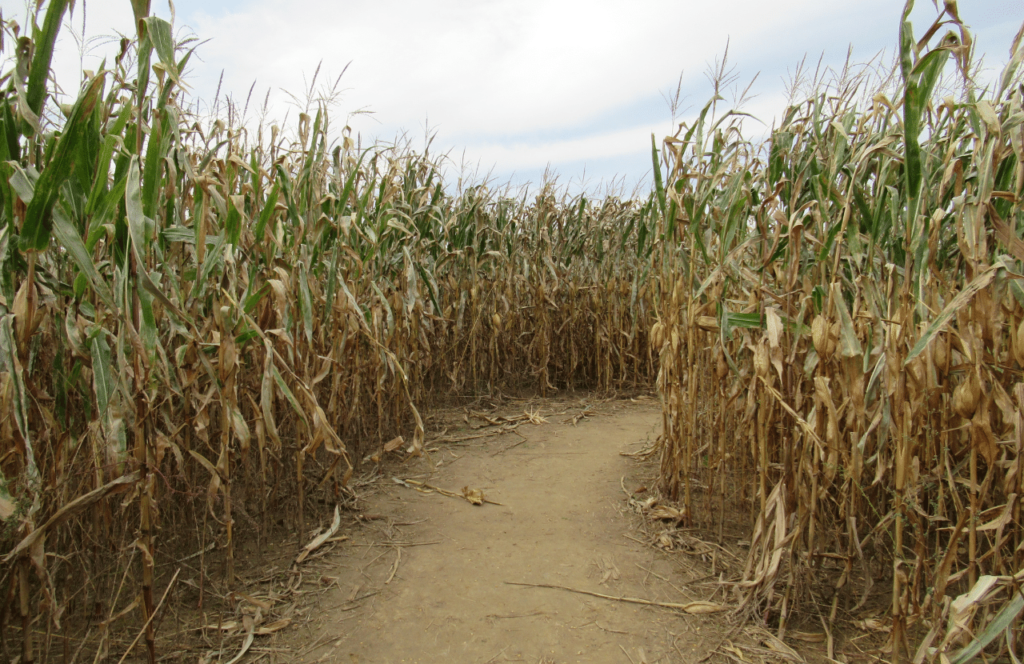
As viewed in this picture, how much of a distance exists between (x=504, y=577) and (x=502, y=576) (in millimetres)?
12

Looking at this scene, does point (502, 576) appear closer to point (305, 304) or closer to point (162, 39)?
point (305, 304)

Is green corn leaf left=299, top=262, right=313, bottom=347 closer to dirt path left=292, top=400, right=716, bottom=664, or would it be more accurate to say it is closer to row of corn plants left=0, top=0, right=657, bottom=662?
row of corn plants left=0, top=0, right=657, bottom=662

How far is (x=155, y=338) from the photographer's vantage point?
4.92 feet

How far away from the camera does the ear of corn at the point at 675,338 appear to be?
1480 millimetres

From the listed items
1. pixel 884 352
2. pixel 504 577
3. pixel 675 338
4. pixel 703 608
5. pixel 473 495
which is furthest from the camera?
pixel 473 495

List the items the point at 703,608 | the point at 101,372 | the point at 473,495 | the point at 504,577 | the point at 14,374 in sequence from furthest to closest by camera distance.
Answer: the point at 473,495 < the point at 504,577 < the point at 703,608 < the point at 101,372 < the point at 14,374

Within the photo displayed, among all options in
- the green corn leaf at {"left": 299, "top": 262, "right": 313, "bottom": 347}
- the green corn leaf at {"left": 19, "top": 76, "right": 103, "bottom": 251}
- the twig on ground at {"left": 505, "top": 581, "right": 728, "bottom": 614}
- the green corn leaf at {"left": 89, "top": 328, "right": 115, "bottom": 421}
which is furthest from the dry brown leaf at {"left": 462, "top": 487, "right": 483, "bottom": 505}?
the green corn leaf at {"left": 19, "top": 76, "right": 103, "bottom": 251}

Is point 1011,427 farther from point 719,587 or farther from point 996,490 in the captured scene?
point 719,587

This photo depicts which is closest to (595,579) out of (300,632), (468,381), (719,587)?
(719,587)

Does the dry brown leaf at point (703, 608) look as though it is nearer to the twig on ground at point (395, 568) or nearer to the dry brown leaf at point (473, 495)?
the twig on ground at point (395, 568)

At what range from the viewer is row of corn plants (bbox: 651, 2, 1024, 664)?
1.61 metres

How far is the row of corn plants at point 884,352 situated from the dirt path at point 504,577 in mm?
440

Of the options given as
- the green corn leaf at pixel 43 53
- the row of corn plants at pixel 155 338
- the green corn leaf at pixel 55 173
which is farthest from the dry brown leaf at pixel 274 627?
the green corn leaf at pixel 43 53

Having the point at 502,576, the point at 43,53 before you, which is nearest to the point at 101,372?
the point at 43,53
